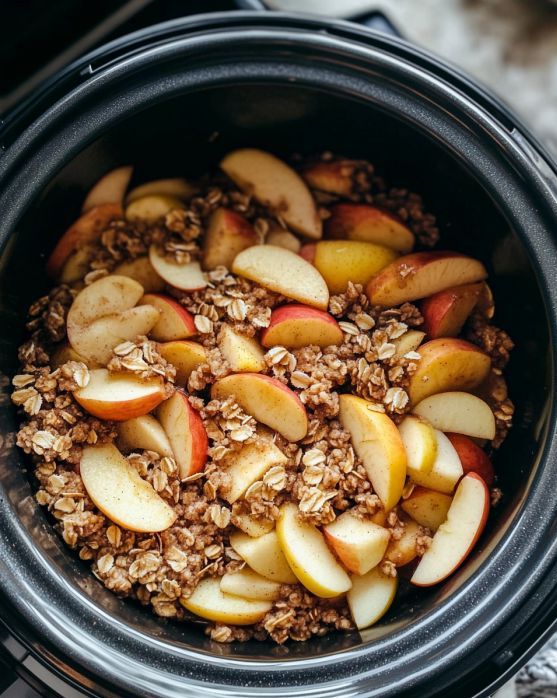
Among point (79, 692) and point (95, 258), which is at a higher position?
point (95, 258)

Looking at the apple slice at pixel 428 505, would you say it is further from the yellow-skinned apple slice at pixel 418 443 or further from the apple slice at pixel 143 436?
the apple slice at pixel 143 436

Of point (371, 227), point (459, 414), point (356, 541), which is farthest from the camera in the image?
point (371, 227)

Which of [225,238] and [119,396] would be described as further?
[225,238]

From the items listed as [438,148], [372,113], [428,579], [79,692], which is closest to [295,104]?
[372,113]

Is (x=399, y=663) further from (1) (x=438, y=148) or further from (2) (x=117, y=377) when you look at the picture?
(1) (x=438, y=148)

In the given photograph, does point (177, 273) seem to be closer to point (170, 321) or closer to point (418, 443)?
point (170, 321)

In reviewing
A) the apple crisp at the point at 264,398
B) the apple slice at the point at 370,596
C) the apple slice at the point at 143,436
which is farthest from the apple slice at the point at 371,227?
the apple slice at the point at 370,596

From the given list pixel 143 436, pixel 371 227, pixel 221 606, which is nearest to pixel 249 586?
pixel 221 606
